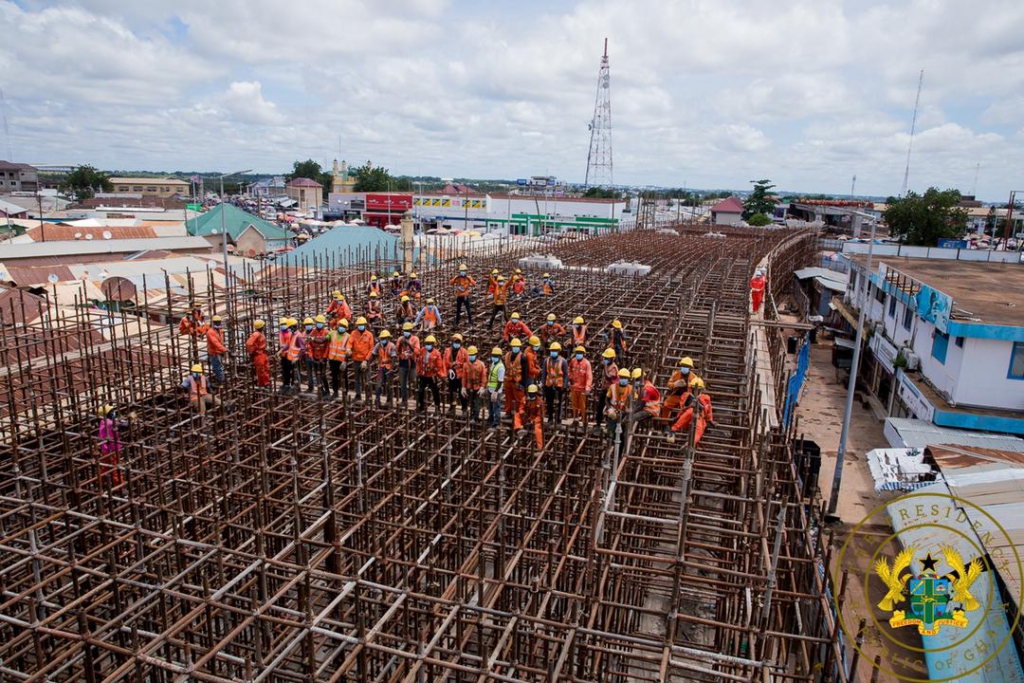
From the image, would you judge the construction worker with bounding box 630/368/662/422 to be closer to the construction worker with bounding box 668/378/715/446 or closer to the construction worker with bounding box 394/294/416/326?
the construction worker with bounding box 668/378/715/446

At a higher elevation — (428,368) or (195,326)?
(195,326)

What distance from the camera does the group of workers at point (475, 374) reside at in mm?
10945

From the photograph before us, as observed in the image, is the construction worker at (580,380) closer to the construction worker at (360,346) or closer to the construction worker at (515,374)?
the construction worker at (515,374)

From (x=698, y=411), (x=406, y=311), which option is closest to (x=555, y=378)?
(x=698, y=411)

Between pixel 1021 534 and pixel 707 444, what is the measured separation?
5.42m

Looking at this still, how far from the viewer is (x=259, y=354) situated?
43.4 ft

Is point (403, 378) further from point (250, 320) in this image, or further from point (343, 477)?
point (250, 320)

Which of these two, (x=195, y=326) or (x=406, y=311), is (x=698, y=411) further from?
(x=195, y=326)

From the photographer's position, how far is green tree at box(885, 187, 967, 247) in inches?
1732

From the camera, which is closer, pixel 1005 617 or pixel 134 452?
pixel 1005 617

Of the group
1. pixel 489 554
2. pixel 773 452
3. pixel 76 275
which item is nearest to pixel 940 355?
pixel 773 452

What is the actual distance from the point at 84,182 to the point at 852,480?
103 metres

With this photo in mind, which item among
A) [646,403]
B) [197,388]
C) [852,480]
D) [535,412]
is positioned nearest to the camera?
[646,403]

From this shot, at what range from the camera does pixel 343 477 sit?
Result: 35.9 ft
